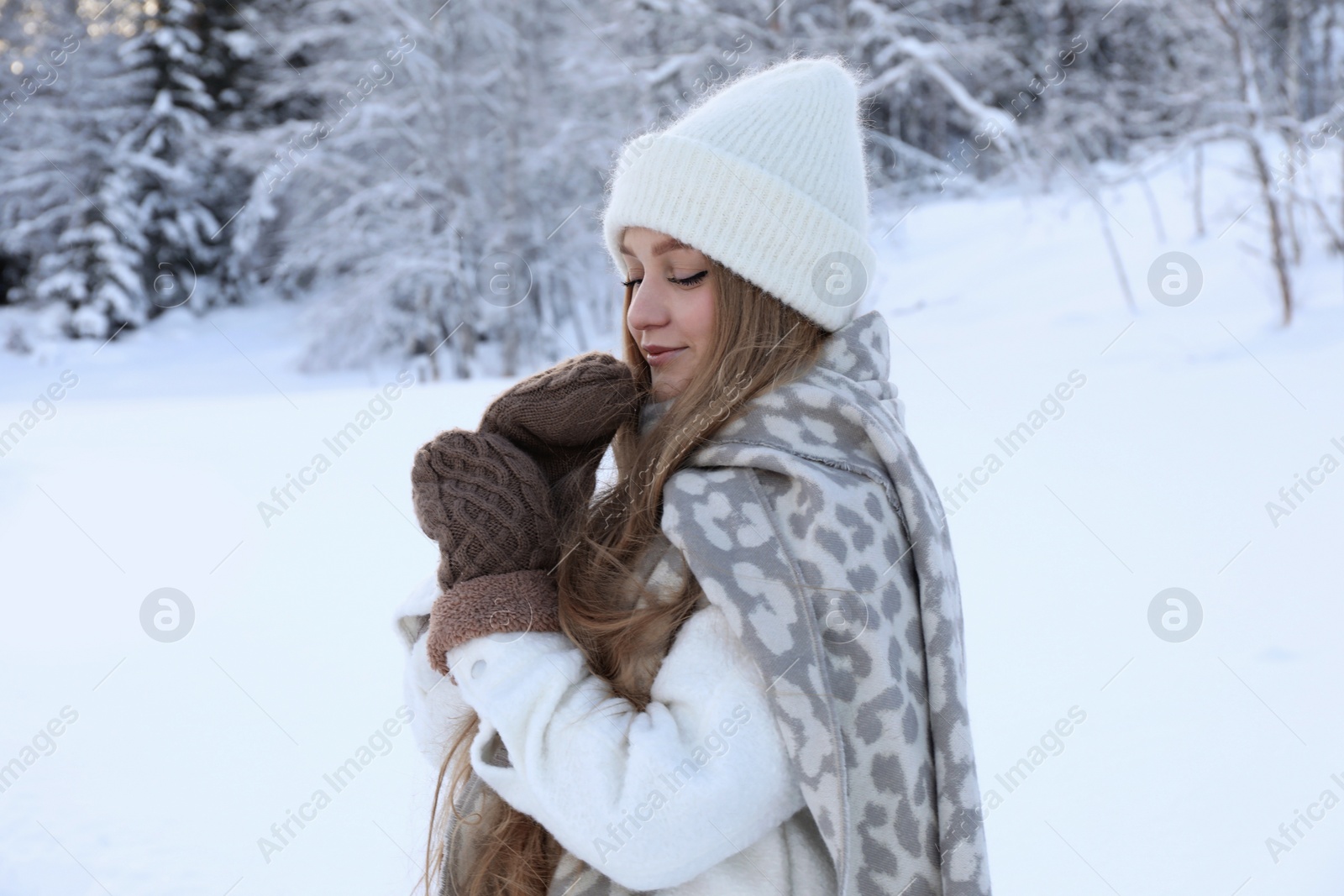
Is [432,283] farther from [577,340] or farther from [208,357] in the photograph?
[208,357]

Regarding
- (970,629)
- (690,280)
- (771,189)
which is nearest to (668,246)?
(690,280)

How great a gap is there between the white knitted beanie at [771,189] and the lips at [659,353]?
14cm

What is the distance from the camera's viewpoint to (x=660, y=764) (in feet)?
3.30

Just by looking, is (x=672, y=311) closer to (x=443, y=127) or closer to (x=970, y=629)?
(x=970, y=629)

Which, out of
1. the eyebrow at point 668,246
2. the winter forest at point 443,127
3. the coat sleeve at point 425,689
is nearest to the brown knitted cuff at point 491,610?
the coat sleeve at point 425,689

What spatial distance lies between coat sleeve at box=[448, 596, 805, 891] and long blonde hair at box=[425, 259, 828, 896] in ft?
0.15

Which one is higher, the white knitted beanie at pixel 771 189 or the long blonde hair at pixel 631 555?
the white knitted beanie at pixel 771 189

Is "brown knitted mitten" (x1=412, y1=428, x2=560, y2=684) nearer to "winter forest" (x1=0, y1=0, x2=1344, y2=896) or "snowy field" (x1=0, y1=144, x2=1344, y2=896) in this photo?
"winter forest" (x1=0, y1=0, x2=1344, y2=896)

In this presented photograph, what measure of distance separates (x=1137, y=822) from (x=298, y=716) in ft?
7.68

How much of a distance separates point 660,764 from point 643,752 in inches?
0.9

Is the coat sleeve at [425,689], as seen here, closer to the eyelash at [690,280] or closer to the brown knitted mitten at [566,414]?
the brown knitted mitten at [566,414]

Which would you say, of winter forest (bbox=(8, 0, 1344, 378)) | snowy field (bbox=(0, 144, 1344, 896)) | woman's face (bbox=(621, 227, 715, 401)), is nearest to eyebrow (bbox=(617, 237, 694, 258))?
woman's face (bbox=(621, 227, 715, 401))

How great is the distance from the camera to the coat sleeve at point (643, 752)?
3.32ft

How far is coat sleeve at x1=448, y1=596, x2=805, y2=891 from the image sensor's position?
1013mm
